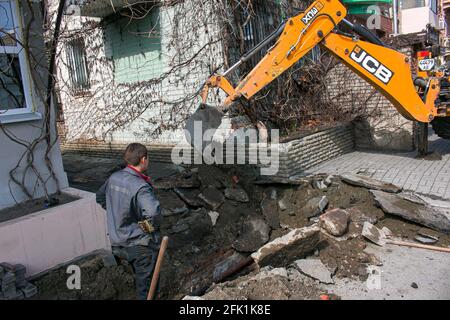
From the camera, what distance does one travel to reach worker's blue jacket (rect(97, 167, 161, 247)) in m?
3.04

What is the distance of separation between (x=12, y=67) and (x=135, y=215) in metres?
3.02

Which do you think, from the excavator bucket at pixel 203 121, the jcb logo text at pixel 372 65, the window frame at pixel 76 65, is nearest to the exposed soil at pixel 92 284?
the excavator bucket at pixel 203 121

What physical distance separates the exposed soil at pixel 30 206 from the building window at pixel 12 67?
1231 millimetres

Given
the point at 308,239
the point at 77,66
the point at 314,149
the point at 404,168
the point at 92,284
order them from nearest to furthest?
the point at 92,284 < the point at 308,239 < the point at 404,168 < the point at 314,149 < the point at 77,66

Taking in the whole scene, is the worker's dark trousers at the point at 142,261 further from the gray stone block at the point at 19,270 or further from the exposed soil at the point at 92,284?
the gray stone block at the point at 19,270

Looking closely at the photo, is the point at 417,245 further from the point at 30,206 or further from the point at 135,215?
the point at 30,206

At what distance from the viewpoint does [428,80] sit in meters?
6.25

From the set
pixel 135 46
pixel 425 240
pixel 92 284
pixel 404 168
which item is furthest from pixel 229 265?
pixel 135 46

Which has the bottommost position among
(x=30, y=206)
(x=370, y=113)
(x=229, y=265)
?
(x=229, y=265)

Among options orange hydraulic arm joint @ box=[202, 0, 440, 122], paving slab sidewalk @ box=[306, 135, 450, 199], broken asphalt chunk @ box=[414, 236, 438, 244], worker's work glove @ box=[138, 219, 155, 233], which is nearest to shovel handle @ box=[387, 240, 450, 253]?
broken asphalt chunk @ box=[414, 236, 438, 244]

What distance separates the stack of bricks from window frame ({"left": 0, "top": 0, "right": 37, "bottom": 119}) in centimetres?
197

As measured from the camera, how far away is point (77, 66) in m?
10.1
